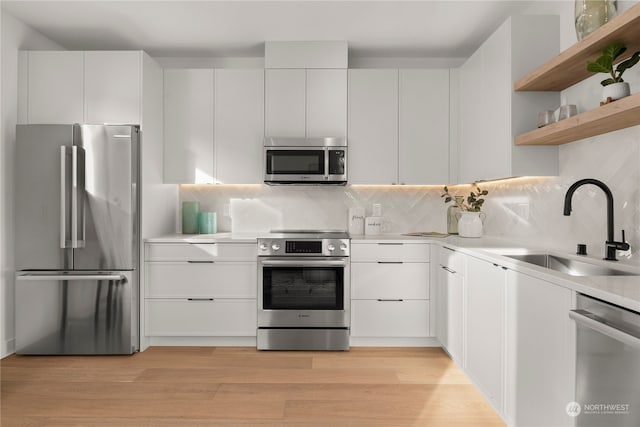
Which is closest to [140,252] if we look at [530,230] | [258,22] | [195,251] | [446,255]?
[195,251]

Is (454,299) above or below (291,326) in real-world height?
above

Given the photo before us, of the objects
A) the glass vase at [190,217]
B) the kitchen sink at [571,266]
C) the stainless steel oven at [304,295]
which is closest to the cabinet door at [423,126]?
the stainless steel oven at [304,295]

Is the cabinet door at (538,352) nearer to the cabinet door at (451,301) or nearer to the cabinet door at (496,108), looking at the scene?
the cabinet door at (451,301)

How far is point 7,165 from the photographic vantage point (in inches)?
123

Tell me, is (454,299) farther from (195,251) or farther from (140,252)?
(140,252)

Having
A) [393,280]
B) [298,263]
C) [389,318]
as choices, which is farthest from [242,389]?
[393,280]

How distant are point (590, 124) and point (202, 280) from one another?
2.78 m

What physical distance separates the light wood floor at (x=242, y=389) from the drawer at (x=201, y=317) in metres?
0.15

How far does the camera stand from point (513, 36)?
A: 2.65 metres

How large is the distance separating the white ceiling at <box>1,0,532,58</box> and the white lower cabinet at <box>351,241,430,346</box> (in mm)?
1724

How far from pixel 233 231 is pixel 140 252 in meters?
0.96

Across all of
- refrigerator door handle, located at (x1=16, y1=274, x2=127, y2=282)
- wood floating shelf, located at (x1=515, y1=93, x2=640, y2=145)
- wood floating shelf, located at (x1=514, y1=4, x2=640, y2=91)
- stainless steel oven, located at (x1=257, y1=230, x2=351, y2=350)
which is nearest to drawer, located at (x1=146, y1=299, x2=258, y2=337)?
stainless steel oven, located at (x1=257, y1=230, x2=351, y2=350)

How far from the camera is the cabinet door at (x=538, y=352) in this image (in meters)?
1.57

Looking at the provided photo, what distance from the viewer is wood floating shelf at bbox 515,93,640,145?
5.68ft
